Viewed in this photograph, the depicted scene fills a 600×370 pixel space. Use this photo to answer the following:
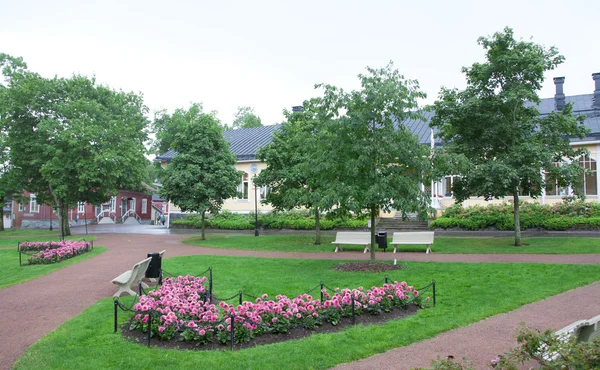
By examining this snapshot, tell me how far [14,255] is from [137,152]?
11399mm

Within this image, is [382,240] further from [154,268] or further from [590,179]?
[590,179]

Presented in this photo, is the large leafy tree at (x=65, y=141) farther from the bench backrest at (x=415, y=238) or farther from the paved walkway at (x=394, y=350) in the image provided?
the bench backrest at (x=415, y=238)

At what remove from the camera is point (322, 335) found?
6289 mm

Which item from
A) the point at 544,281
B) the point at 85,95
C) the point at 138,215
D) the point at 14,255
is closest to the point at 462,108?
the point at 544,281

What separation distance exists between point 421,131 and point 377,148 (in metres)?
21.4

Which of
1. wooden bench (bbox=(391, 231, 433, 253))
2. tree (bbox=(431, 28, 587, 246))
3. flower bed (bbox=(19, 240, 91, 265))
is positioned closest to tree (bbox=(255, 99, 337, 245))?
wooden bench (bbox=(391, 231, 433, 253))

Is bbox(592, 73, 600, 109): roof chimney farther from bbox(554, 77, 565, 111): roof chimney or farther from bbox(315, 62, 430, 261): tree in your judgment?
bbox(315, 62, 430, 261): tree

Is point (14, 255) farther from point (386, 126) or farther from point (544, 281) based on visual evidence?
point (544, 281)

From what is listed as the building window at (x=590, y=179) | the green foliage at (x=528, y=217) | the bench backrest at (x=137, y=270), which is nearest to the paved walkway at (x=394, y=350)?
the bench backrest at (x=137, y=270)

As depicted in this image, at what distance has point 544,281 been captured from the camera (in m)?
9.71

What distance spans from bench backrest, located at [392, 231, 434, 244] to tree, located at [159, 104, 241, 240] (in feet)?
32.5

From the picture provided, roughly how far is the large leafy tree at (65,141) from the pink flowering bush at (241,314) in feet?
67.7

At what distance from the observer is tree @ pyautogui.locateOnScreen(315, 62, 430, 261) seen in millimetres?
11797

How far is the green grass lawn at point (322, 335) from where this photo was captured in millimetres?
5386
